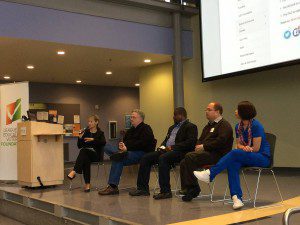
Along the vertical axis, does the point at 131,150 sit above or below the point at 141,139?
below

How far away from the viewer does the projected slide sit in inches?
252

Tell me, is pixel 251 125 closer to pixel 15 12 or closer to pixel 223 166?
pixel 223 166

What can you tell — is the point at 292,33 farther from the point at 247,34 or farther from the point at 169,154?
the point at 169,154

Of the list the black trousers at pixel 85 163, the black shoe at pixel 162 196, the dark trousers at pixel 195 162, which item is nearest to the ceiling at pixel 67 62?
the black trousers at pixel 85 163

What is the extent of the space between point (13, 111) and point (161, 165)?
334 cm

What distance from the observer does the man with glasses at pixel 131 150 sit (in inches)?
209

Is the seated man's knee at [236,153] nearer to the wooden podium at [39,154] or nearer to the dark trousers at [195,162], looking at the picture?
the dark trousers at [195,162]

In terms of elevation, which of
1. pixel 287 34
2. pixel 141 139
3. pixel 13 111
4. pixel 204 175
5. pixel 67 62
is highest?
pixel 67 62

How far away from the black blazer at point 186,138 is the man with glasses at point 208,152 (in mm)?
289

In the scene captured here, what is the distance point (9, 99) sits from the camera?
7.04m

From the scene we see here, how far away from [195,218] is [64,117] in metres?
9.35

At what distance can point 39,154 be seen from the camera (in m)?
6.10

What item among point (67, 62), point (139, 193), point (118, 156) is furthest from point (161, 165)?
point (67, 62)

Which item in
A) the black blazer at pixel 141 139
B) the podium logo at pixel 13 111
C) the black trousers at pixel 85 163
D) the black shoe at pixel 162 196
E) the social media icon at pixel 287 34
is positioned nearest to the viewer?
the black shoe at pixel 162 196
